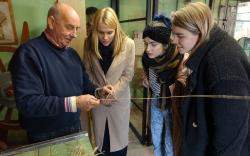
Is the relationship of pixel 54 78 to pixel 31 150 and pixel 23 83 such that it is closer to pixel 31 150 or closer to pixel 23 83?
pixel 23 83

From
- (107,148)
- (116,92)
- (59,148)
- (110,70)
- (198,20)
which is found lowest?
(107,148)

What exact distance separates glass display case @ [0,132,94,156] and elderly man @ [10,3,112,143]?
0.48 ft

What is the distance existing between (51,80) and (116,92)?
0.55m

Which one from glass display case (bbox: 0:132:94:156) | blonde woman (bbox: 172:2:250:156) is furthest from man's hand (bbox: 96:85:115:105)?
blonde woman (bbox: 172:2:250:156)

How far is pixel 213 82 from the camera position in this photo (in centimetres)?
82

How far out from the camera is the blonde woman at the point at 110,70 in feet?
4.75

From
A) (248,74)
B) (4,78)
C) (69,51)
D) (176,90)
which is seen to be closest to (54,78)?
(69,51)

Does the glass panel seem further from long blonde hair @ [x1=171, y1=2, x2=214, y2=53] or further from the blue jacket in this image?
long blonde hair @ [x1=171, y1=2, x2=214, y2=53]

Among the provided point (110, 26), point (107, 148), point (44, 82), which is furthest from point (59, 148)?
point (110, 26)

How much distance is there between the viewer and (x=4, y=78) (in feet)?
4.86

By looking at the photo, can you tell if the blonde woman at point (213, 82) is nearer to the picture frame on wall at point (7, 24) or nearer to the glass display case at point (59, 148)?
the glass display case at point (59, 148)

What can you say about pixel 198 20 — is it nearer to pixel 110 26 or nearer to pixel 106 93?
pixel 110 26

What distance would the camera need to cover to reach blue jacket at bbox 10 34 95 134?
1012 millimetres

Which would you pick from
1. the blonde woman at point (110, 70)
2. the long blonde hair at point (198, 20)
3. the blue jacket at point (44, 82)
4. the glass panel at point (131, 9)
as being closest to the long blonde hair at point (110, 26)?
the blonde woman at point (110, 70)
